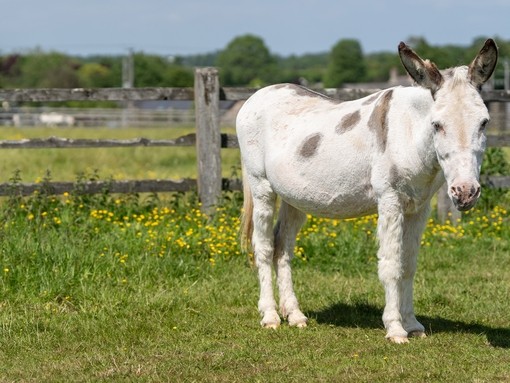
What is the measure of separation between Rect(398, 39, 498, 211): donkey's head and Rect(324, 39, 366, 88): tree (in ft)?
453

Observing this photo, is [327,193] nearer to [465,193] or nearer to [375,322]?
[375,322]

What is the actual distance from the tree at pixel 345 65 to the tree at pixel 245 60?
15.8 metres

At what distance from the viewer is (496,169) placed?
38.9 ft

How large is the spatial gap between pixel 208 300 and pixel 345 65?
146167mm

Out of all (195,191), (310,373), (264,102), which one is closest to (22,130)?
(195,191)

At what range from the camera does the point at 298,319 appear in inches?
281

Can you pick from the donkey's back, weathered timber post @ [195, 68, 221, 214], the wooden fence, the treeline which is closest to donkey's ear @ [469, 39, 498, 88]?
the donkey's back

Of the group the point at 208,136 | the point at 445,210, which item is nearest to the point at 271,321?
the point at 208,136

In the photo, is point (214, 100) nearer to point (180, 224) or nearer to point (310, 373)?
point (180, 224)

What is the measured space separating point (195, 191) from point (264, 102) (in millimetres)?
3678

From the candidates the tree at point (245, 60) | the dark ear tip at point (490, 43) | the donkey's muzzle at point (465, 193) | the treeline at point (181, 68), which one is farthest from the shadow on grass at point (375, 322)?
the tree at point (245, 60)

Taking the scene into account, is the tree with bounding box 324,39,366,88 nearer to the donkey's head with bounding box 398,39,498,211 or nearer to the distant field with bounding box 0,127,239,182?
the distant field with bounding box 0,127,239,182

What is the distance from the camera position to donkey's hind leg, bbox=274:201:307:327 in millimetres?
7227

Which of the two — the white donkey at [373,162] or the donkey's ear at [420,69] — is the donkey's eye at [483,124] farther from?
the donkey's ear at [420,69]
